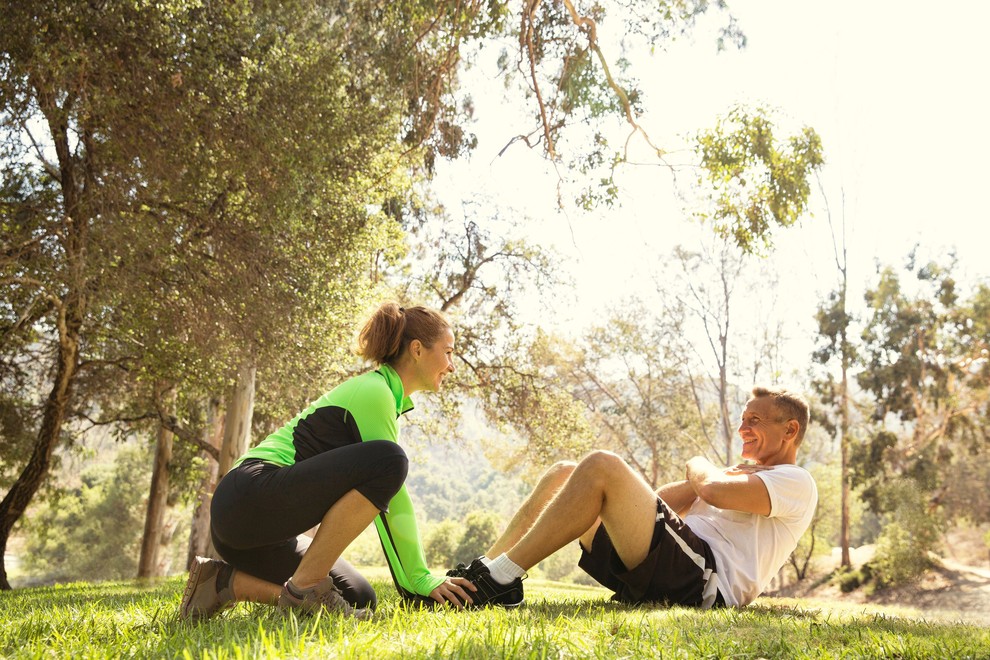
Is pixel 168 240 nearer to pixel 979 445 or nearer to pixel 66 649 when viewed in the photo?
pixel 66 649

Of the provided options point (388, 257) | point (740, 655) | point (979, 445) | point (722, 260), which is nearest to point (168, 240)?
point (388, 257)

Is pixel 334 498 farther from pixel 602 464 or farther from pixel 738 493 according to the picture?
pixel 738 493

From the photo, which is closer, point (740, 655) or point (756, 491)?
point (740, 655)

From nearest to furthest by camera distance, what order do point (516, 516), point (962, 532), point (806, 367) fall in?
point (516, 516), point (806, 367), point (962, 532)

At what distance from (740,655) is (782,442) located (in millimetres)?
2076

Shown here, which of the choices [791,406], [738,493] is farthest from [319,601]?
[791,406]

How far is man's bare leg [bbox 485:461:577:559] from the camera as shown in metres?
3.93

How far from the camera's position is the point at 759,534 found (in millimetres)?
3949

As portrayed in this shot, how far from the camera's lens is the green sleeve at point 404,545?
3295 mm

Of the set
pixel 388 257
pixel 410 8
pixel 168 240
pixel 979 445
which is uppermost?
pixel 410 8

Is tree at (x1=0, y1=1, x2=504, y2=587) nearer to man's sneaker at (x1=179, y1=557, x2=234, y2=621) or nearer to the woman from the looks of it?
the woman

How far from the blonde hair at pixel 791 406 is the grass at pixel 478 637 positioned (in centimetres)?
117

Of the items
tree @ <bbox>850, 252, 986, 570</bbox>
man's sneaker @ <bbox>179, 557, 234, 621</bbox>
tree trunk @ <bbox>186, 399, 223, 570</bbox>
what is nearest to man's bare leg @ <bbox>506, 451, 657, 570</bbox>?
man's sneaker @ <bbox>179, 557, 234, 621</bbox>

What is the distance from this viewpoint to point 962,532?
3139 cm
